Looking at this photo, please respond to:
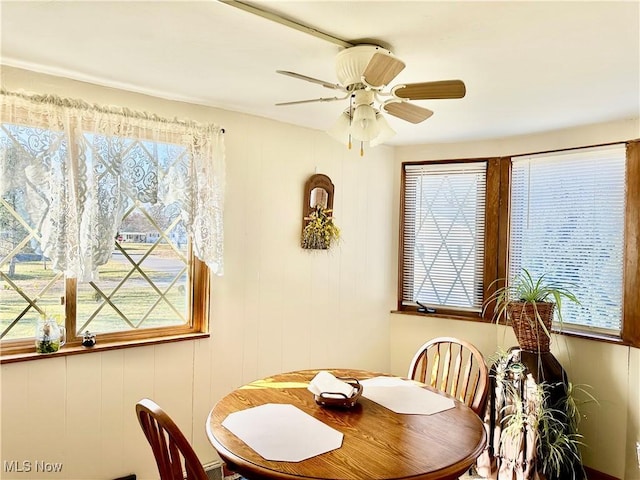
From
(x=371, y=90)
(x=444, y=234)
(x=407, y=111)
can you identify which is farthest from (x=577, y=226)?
(x=371, y=90)

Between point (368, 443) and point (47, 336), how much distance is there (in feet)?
5.42

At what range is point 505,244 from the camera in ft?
10.8

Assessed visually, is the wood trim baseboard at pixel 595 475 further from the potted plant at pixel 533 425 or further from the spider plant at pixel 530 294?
the spider plant at pixel 530 294

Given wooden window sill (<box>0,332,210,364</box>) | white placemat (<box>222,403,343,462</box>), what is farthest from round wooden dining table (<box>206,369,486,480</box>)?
wooden window sill (<box>0,332,210,364</box>)

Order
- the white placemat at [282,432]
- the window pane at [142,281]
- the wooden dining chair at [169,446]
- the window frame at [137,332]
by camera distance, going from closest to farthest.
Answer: the wooden dining chair at [169,446] → the white placemat at [282,432] → the window frame at [137,332] → the window pane at [142,281]

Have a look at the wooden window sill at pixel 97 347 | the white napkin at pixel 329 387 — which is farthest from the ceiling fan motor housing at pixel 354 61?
the wooden window sill at pixel 97 347

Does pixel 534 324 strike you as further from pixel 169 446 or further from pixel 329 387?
pixel 169 446

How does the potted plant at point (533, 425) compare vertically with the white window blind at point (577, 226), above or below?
below

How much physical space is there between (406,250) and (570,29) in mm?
2313

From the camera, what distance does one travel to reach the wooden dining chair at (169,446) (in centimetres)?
123

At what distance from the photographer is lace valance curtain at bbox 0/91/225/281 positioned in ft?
6.61

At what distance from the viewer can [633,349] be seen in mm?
2670

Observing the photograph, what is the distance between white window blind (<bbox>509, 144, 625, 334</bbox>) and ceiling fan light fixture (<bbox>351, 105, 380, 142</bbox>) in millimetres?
1878

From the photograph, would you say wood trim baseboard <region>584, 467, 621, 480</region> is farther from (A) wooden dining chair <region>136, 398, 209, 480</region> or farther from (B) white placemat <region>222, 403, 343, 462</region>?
(A) wooden dining chair <region>136, 398, 209, 480</region>
